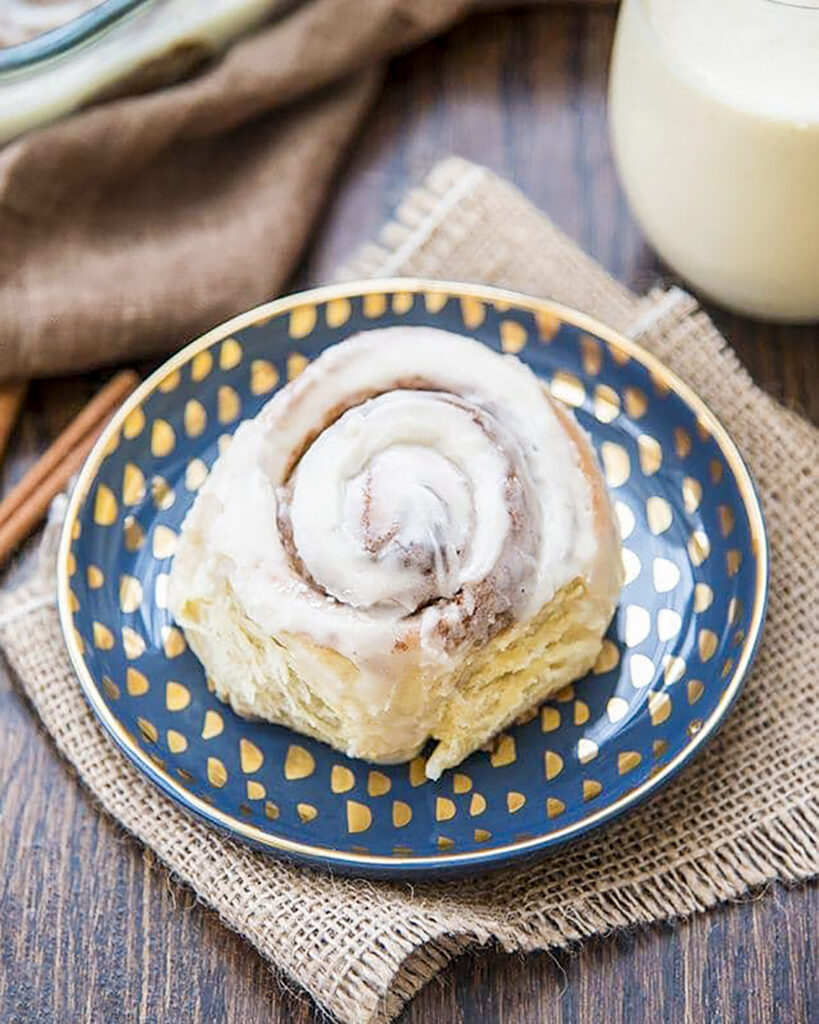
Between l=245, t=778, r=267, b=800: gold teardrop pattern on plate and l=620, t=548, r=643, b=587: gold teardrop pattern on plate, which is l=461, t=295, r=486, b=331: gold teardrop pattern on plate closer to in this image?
l=620, t=548, r=643, b=587: gold teardrop pattern on plate

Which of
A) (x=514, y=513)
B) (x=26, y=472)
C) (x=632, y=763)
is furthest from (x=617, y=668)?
(x=26, y=472)

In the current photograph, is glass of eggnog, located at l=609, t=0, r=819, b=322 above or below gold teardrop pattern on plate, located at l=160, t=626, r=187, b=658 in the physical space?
above

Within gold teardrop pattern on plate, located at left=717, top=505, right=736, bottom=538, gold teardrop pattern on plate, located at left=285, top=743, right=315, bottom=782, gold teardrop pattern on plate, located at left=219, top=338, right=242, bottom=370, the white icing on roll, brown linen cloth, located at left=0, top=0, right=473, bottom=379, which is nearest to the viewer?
the white icing on roll

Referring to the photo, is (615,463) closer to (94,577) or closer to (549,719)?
(549,719)

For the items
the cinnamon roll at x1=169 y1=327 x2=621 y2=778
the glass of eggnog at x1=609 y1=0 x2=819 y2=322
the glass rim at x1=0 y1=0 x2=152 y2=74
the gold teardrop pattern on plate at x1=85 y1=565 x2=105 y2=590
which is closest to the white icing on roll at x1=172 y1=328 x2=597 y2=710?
the cinnamon roll at x1=169 y1=327 x2=621 y2=778

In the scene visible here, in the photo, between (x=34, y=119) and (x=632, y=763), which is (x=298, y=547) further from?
(x=34, y=119)

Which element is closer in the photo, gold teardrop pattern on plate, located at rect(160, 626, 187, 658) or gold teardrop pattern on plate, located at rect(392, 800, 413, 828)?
gold teardrop pattern on plate, located at rect(392, 800, 413, 828)

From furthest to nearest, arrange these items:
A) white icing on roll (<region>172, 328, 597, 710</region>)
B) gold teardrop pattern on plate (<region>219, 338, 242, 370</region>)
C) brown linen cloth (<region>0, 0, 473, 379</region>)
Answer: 1. brown linen cloth (<region>0, 0, 473, 379</region>)
2. gold teardrop pattern on plate (<region>219, 338, 242, 370</region>)
3. white icing on roll (<region>172, 328, 597, 710</region>)
